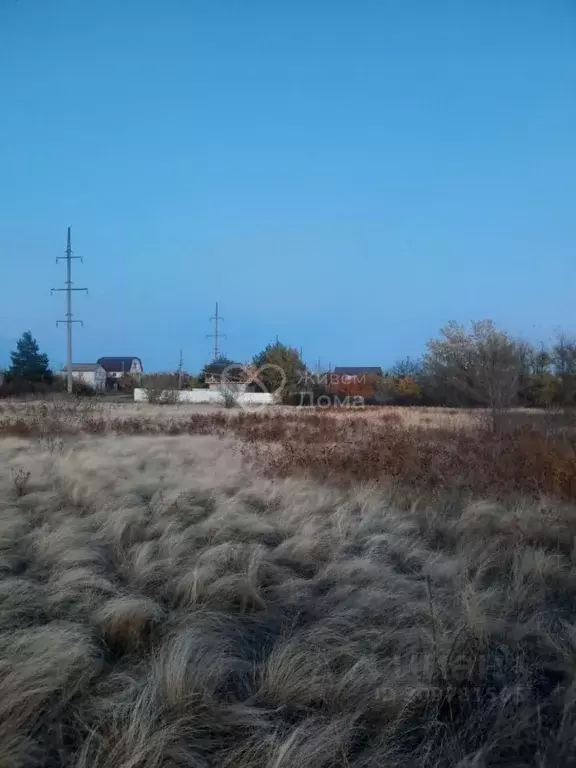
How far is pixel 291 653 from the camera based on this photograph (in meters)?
2.86

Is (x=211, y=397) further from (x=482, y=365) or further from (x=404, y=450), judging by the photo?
(x=404, y=450)

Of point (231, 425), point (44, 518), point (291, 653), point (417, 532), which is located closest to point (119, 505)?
point (44, 518)

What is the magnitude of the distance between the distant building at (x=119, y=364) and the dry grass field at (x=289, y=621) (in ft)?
268

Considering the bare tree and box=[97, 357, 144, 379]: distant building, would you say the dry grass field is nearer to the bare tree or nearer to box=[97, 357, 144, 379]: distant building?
the bare tree

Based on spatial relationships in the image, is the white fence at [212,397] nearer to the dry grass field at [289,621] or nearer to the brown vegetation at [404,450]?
the brown vegetation at [404,450]

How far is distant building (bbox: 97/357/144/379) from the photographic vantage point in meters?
86.2

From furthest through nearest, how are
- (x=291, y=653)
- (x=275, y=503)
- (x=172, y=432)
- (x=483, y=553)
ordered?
(x=172, y=432)
(x=275, y=503)
(x=483, y=553)
(x=291, y=653)

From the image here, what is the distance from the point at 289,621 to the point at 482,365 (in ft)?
48.2

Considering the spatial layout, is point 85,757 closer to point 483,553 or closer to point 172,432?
point 483,553

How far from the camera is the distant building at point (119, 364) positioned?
86.2 metres

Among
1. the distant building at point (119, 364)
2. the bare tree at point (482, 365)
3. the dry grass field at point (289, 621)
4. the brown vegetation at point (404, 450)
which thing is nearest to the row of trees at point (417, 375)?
Answer: the bare tree at point (482, 365)

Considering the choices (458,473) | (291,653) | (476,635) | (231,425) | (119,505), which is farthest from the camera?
(231,425)

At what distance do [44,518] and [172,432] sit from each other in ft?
30.2

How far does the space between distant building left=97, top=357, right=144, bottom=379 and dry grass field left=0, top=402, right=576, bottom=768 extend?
3220 inches
